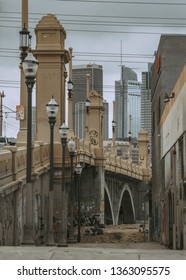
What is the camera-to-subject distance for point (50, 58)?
4612cm

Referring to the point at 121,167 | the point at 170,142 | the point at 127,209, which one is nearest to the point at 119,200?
the point at 121,167

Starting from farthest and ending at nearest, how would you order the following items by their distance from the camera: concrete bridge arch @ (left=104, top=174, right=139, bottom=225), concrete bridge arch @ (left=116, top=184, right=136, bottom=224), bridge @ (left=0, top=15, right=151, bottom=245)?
concrete bridge arch @ (left=116, top=184, right=136, bottom=224), concrete bridge arch @ (left=104, top=174, right=139, bottom=225), bridge @ (left=0, top=15, right=151, bottom=245)

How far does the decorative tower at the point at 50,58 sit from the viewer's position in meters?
45.8

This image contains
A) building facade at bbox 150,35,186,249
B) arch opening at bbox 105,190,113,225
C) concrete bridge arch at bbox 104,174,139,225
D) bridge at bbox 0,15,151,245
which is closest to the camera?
bridge at bbox 0,15,151,245

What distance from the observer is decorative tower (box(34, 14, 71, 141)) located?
4578 centimetres

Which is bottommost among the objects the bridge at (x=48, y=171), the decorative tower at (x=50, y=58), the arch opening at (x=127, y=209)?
the arch opening at (x=127, y=209)

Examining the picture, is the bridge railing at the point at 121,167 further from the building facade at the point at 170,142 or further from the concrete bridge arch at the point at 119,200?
the building facade at the point at 170,142

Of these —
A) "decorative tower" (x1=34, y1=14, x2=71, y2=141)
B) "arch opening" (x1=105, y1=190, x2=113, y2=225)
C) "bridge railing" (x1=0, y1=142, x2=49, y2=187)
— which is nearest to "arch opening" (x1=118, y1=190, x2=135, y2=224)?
"arch opening" (x1=105, y1=190, x2=113, y2=225)

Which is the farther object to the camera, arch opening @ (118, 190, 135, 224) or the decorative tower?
arch opening @ (118, 190, 135, 224)

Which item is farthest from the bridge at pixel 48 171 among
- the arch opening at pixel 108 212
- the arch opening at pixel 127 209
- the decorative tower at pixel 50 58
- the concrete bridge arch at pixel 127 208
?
the arch opening at pixel 127 209

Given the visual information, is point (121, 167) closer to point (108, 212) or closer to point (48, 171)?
point (108, 212)

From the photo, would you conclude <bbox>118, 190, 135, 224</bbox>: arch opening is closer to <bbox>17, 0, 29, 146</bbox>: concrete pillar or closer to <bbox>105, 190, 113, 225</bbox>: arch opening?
<bbox>105, 190, 113, 225</bbox>: arch opening

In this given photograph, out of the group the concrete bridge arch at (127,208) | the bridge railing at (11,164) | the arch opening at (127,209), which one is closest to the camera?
the bridge railing at (11,164)

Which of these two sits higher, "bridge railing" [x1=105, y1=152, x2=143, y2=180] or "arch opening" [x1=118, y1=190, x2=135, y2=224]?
"bridge railing" [x1=105, y1=152, x2=143, y2=180]
